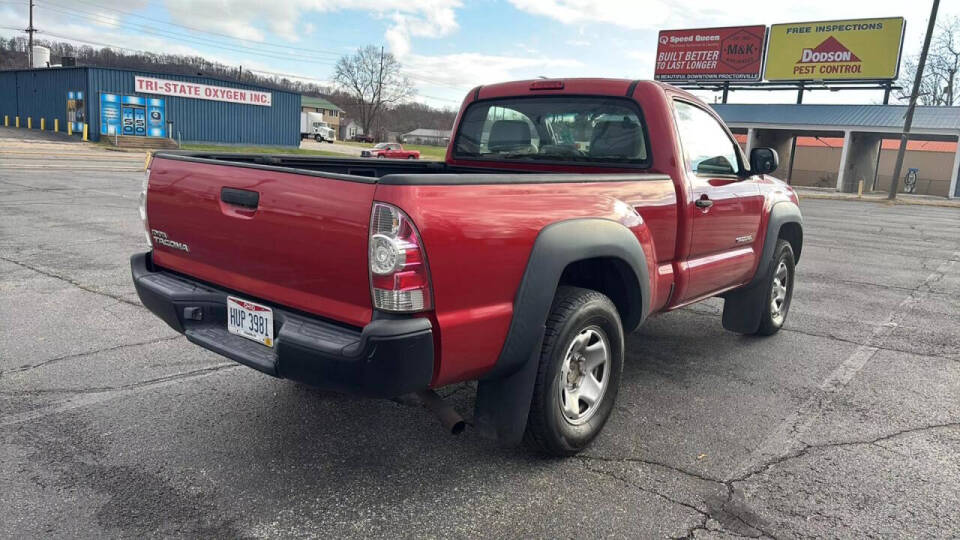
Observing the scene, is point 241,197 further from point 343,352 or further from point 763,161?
point 763,161

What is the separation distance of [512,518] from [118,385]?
2627mm

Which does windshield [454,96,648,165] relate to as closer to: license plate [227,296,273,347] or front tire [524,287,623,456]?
front tire [524,287,623,456]

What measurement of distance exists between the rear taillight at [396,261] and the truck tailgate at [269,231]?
2.1 inches

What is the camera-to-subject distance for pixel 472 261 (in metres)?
2.66

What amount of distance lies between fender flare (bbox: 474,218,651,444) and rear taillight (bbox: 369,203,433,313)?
55 centimetres

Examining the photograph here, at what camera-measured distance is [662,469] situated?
10.7 ft

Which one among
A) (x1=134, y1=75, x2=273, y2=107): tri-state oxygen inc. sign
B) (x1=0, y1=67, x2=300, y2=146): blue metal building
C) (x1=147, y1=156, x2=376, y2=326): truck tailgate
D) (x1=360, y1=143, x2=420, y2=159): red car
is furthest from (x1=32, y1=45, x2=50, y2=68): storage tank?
(x1=147, y1=156, x2=376, y2=326): truck tailgate

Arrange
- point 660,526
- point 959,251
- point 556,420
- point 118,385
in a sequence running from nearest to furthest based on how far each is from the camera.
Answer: point 660,526
point 556,420
point 118,385
point 959,251

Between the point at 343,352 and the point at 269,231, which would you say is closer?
the point at 343,352

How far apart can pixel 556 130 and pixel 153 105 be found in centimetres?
3941

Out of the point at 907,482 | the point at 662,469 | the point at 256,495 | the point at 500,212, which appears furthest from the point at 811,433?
the point at 256,495

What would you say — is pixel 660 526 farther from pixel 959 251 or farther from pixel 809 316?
pixel 959 251

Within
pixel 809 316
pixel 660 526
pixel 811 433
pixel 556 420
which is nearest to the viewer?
pixel 660 526

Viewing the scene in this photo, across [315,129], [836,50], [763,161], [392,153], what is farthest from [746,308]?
[315,129]
